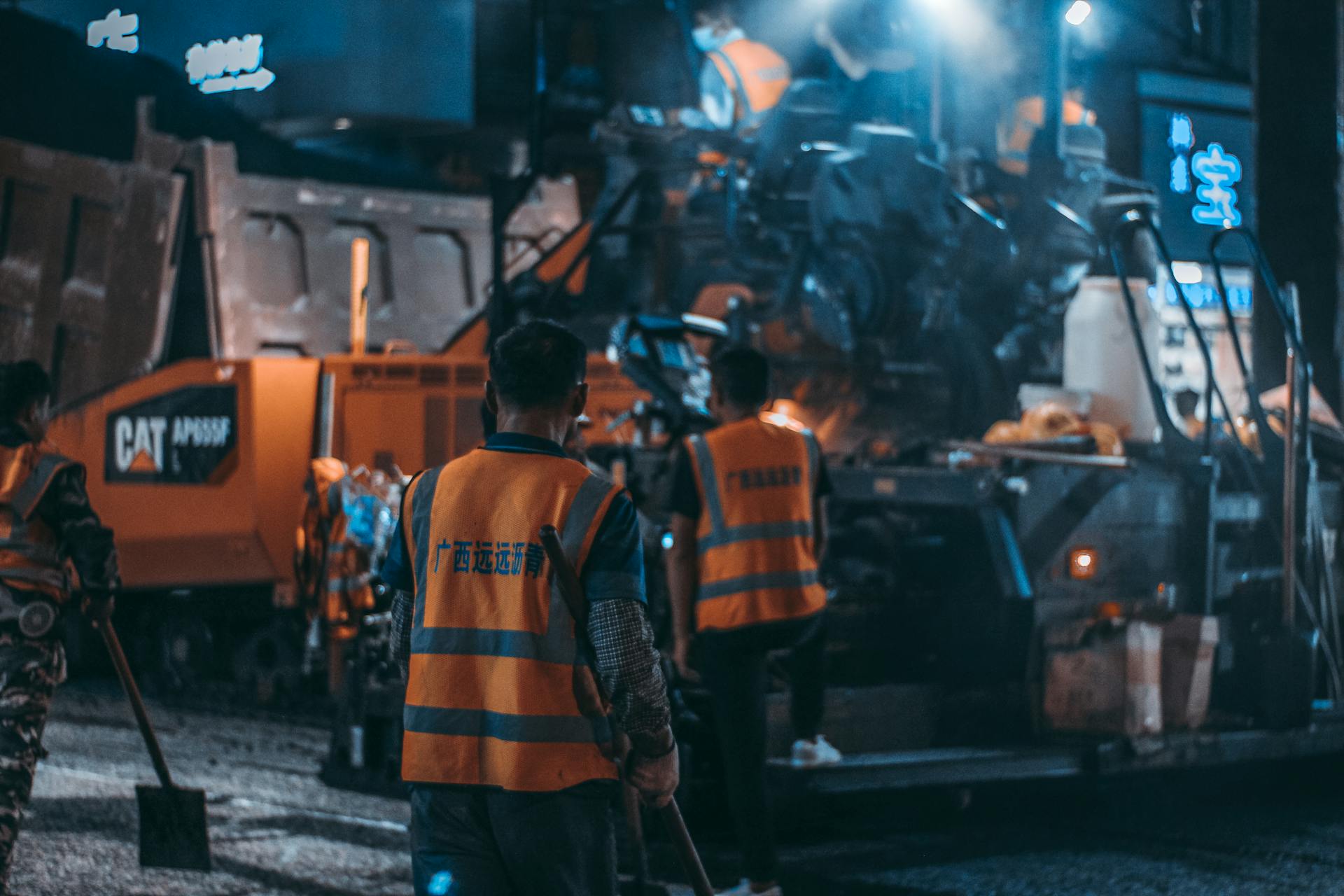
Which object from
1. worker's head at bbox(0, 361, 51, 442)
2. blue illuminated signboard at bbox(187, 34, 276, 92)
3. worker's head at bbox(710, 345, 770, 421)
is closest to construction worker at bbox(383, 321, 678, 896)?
worker's head at bbox(710, 345, 770, 421)

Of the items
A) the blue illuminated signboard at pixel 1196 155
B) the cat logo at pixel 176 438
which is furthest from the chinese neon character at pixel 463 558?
the blue illuminated signboard at pixel 1196 155

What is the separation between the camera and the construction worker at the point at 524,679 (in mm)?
2947

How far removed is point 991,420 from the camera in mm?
9031

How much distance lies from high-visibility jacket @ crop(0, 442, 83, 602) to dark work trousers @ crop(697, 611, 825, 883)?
182cm

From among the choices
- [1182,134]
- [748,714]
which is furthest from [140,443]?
[1182,134]

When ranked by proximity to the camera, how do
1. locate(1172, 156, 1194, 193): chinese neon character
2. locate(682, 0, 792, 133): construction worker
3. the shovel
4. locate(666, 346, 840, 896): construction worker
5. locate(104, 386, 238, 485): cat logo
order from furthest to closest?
locate(1172, 156, 1194, 193): chinese neon character, locate(682, 0, 792, 133): construction worker, locate(104, 386, 238, 485): cat logo, the shovel, locate(666, 346, 840, 896): construction worker

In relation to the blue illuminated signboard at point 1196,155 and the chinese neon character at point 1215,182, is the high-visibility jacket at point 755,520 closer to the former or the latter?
the blue illuminated signboard at point 1196,155

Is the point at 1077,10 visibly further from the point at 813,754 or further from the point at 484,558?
the point at 484,558

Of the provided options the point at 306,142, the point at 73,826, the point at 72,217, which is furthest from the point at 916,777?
the point at 306,142

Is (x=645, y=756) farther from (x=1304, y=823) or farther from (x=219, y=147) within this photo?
(x=219, y=147)

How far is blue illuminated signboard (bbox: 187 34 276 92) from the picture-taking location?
40.8 feet

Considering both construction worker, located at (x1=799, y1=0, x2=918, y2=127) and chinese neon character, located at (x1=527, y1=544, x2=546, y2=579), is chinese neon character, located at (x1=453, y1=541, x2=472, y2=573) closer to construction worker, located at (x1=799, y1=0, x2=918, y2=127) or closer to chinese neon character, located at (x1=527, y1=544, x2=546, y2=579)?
chinese neon character, located at (x1=527, y1=544, x2=546, y2=579)

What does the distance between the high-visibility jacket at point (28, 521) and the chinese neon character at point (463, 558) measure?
2249mm

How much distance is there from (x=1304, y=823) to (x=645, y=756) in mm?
4348
